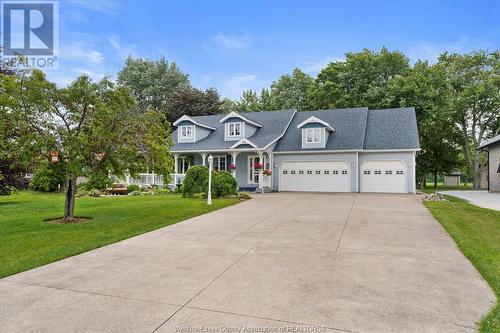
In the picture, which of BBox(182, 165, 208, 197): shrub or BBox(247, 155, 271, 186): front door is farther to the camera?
BBox(247, 155, 271, 186): front door

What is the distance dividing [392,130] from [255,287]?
2018cm

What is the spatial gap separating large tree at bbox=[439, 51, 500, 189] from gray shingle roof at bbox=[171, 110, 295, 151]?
669 inches

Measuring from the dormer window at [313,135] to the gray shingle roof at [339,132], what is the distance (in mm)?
723

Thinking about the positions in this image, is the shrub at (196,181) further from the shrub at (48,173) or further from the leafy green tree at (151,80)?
the leafy green tree at (151,80)

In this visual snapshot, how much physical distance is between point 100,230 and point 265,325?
20.4 ft

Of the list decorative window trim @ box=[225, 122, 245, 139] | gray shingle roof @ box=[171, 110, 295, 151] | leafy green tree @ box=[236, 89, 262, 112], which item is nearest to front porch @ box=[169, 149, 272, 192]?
gray shingle roof @ box=[171, 110, 295, 151]

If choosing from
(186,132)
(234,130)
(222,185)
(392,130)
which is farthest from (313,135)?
(186,132)

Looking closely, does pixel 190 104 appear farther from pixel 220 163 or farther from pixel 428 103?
pixel 428 103

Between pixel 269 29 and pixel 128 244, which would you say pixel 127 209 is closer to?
pixel 128 244

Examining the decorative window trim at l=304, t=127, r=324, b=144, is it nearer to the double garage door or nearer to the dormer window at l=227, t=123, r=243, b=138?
the double garage door

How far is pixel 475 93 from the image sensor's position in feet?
96.9

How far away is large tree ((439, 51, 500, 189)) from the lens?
1182 inches

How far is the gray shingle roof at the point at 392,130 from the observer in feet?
66.1

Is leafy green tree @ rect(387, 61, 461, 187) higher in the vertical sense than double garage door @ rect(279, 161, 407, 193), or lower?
higher
